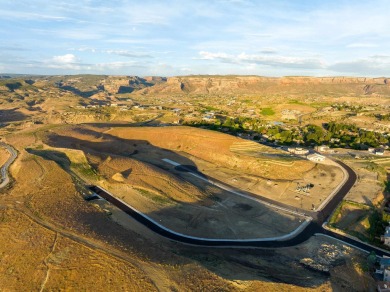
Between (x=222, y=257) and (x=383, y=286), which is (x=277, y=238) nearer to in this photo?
(x=222, y=257)

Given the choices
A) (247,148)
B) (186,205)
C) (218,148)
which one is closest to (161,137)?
(218,148)

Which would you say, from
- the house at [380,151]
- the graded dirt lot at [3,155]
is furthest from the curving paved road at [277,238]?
the house at [380,151]

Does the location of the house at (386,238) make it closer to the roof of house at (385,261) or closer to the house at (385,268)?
the house at (385,268)

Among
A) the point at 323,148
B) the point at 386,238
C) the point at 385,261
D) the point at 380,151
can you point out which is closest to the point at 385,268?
the point at 385,261

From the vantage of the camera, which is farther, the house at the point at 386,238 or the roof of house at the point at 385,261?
the house at the point at 386,238

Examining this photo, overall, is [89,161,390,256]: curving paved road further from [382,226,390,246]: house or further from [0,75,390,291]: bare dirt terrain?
[382,226,390,246]: house

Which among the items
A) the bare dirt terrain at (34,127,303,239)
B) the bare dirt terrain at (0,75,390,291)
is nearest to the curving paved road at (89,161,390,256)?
the bare dirt terrain at (34,127,303,239)

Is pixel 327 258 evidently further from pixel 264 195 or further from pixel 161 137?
pixel 161 137

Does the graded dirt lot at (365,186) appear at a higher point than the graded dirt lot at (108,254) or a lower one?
lower

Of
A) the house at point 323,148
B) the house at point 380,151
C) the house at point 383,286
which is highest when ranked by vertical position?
the house at point 383,286
